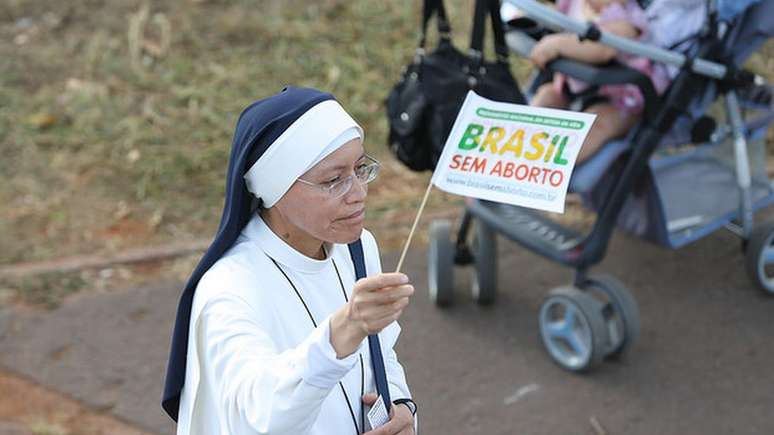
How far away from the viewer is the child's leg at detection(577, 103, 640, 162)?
A: 4461 mm

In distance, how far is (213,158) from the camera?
6.39 meters

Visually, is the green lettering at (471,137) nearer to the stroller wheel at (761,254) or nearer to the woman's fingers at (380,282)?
the woman's fingers at (380,282)

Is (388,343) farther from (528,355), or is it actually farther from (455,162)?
(528,355)

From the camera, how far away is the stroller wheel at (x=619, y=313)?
441 centimetres

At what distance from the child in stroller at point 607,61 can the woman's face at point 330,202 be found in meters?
2.32

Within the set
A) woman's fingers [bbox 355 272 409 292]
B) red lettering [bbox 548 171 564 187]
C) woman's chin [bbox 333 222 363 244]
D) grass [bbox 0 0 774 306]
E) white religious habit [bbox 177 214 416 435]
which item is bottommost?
grass [bbox 0 0 774 306]

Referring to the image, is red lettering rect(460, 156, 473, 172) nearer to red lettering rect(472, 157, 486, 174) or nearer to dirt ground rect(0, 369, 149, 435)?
red lettering rect(472, 157, 486, 174)

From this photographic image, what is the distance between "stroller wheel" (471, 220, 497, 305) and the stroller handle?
105cm

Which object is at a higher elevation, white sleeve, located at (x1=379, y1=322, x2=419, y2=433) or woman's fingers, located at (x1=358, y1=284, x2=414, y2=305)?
woman's fingers, located at (x1=358, y1=284, x2=414, y2=305)

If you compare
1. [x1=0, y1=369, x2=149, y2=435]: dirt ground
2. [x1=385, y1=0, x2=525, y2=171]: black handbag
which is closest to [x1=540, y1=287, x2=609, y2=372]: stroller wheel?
[x1=385, y1=0, x2=525, y2=171]: black handbag

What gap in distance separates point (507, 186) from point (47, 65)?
5.40 metres

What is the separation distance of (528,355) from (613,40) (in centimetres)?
135

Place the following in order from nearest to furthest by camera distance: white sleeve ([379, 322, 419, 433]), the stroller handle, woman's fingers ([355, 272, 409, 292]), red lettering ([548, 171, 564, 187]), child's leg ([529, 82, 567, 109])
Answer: woman's fingers ([355, 272, 409, 292])
red lettering ([548, 171, 564, 187])
white sleeve ([379, 322, 419, 433])
the stroller handle
child's leg ([529, 82, 567, 109])

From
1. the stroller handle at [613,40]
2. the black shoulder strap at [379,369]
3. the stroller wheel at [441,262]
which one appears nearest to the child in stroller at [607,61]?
the stroller handle at [613,40]
